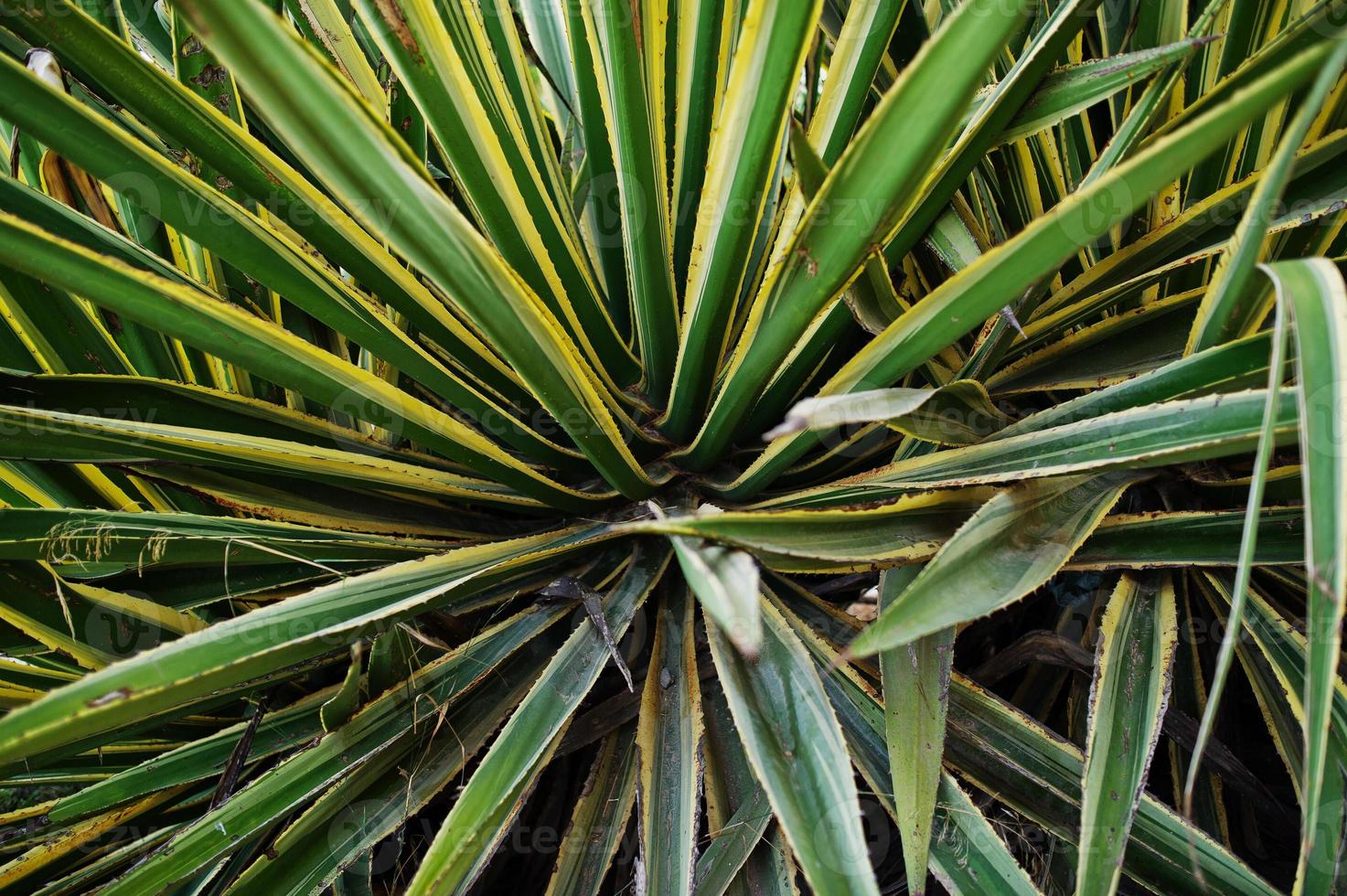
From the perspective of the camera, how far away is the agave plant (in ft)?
1.77

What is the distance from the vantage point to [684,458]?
87 centimetres

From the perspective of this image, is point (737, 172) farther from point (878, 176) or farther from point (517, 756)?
point (517, 756)

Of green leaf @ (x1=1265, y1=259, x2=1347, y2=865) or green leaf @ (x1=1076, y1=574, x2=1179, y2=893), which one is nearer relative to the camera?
green leaf @ (x1=1265, y1=259, x2=1347, y2=865)

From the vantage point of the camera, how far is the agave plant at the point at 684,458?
1.77 feet

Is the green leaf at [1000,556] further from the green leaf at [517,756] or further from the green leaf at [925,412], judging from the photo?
the green leaf at [517,756]

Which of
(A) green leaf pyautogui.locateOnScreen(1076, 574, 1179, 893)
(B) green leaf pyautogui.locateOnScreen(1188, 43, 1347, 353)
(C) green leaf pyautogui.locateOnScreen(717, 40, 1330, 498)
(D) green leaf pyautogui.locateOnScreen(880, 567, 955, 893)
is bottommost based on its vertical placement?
(A) green leaf pyautogui.locateOnScreen(1076, 574, 1179, 893)

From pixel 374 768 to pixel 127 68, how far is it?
0.60m

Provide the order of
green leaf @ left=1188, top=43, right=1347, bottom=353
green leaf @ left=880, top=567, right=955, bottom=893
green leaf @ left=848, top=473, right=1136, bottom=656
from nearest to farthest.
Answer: green leaf @ left=1188, top=43, right=1347, bottom=353
green leaf @ left=848, top=473, right=1136, bottom=656
green leaf @ left=880, top=567, right=955, bottom=893

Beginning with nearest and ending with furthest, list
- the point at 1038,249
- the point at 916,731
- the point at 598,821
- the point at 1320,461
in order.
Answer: the point at 1320,461 < the point at 1038,249 < the point at 916,731 < the point at 598,821

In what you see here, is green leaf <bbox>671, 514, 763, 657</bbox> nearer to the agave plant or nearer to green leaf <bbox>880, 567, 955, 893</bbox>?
the agave plant

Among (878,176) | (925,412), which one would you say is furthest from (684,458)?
(878,176)

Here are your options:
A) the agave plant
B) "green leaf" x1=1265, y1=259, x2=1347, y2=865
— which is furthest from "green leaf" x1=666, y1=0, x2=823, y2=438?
"green leaf" x1=1265, y1=259, x2=1347, y2=865

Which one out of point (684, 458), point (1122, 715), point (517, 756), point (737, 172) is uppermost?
point (737, 172)

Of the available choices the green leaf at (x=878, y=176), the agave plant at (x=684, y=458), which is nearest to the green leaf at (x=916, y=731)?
the agave plant at (x=684, y=458)
